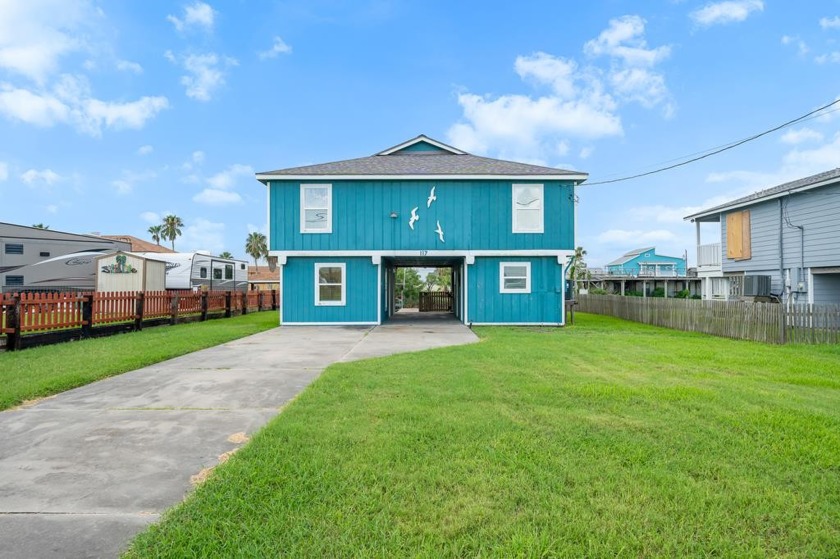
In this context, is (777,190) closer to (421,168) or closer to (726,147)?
(726,147)

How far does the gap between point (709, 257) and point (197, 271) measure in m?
25.3

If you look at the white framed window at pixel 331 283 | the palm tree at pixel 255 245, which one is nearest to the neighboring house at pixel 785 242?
the white framed window at pixel 331 283

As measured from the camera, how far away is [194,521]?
8.02ft

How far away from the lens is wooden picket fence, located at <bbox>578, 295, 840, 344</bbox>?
10.6 m

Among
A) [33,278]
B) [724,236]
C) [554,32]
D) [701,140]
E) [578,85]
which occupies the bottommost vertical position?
[33,278]

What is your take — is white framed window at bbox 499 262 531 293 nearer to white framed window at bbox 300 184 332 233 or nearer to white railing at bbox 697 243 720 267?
white framed window at bbox 300 184 332 233

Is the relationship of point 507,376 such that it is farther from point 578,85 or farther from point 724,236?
point 724,236

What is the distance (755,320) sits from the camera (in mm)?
11406

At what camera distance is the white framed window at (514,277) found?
15.5 metres

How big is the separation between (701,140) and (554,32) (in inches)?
295

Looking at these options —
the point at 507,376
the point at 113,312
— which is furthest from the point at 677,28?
the point at 113,312

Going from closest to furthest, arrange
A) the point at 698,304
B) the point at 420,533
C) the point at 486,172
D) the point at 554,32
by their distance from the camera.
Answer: the point at 420,533 < the point at 698,304 < the point at 486,172 < the point at 554,32

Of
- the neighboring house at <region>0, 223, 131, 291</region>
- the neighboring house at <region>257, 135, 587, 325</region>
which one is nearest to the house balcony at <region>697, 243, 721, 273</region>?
the neighboring house at <region>257, 135, 587, 325</region>

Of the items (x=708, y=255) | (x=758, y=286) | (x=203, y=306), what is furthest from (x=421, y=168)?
(x=708, y=255)
